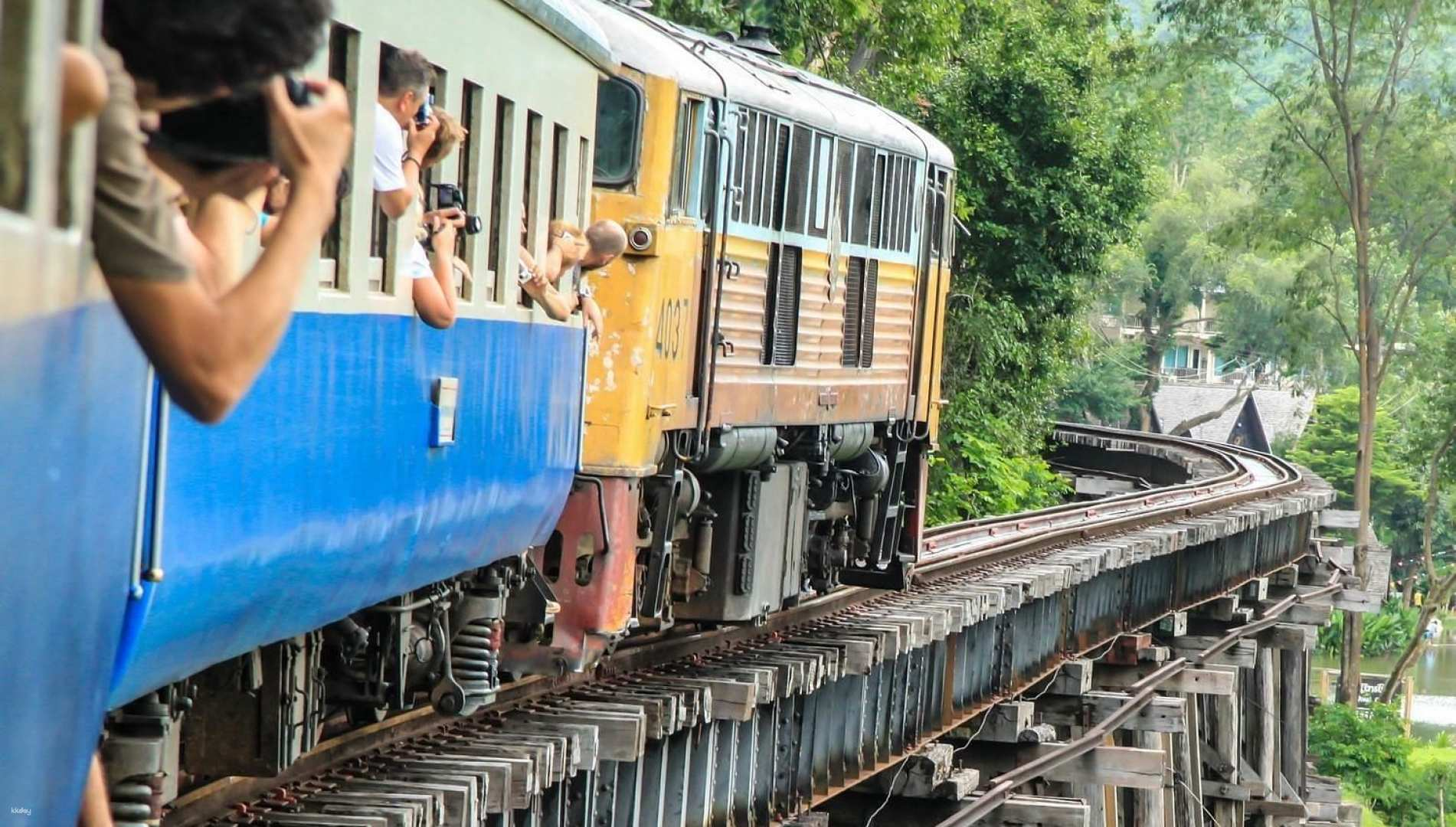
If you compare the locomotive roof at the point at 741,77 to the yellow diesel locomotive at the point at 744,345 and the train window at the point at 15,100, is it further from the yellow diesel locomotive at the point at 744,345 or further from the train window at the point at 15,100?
the train window at the point at 15,100

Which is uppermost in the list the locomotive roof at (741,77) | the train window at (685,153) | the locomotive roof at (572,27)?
the locomotive roof at (741,77)

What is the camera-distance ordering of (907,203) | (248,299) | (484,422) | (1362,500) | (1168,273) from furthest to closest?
(1168,273) < (1362,500) < (907,203) < (484,422) < (248,299)

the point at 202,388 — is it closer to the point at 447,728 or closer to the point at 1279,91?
the point at 447,728

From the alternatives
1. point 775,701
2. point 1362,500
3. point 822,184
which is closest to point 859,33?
point 822,184

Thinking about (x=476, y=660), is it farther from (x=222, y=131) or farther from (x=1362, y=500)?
(x=1362, y=500)

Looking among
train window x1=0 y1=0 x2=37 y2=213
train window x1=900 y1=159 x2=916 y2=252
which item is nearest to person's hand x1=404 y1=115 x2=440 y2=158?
train window x1=0 y1=0 x2=37 y2=213

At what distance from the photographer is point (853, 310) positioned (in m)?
13.1

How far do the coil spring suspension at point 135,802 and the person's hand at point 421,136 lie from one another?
1.59 metres

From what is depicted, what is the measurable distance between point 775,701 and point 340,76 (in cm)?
734

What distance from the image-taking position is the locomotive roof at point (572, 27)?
7.03 m

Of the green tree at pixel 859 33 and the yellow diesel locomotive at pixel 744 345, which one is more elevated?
the green tree at pixel 859 33

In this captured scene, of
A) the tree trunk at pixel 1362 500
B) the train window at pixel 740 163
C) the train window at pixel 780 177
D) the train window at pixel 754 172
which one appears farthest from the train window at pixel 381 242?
the tree trunk at pixel 1362 500

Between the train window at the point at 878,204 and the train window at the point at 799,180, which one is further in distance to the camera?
the train window at the point at 878,204

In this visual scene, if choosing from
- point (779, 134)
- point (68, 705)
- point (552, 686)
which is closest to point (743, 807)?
point (552, 686)
